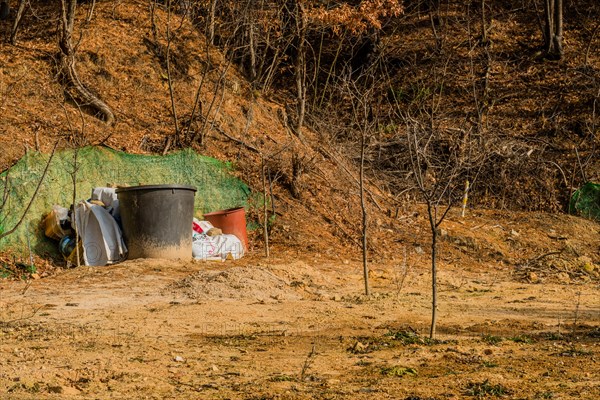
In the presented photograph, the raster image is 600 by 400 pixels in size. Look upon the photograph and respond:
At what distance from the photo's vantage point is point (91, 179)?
50.9 feet

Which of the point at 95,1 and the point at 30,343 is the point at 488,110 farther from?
the point at 30,343

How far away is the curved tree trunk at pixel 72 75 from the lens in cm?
1861

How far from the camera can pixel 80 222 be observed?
1412cm

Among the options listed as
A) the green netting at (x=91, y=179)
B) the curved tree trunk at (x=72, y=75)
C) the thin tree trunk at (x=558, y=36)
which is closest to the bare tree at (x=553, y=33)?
the thin tree trunk at (x=558, y=36)

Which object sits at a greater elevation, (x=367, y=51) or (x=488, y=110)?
(x=367, y=51)

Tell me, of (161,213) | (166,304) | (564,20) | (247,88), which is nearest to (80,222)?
(161,213)

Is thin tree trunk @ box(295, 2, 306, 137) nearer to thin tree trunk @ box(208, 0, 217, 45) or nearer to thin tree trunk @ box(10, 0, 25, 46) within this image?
thin tree trunk @ box(208, 0, 217, 45)

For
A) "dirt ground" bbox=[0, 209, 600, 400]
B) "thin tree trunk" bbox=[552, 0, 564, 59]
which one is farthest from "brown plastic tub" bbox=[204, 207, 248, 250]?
"thin tree trunk" bbox=[552, 0, 564, 59]

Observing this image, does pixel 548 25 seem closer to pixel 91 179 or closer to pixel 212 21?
pixel 212 21

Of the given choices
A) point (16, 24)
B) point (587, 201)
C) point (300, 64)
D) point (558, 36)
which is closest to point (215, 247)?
point (300, 64)

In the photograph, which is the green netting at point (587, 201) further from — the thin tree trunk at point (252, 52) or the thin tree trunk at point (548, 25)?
the thin tree trunk at point (252, 52)

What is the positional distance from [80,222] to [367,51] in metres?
13.0

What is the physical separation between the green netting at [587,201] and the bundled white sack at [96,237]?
32.7 feet

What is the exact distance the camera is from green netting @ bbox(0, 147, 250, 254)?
14164 millimetres
